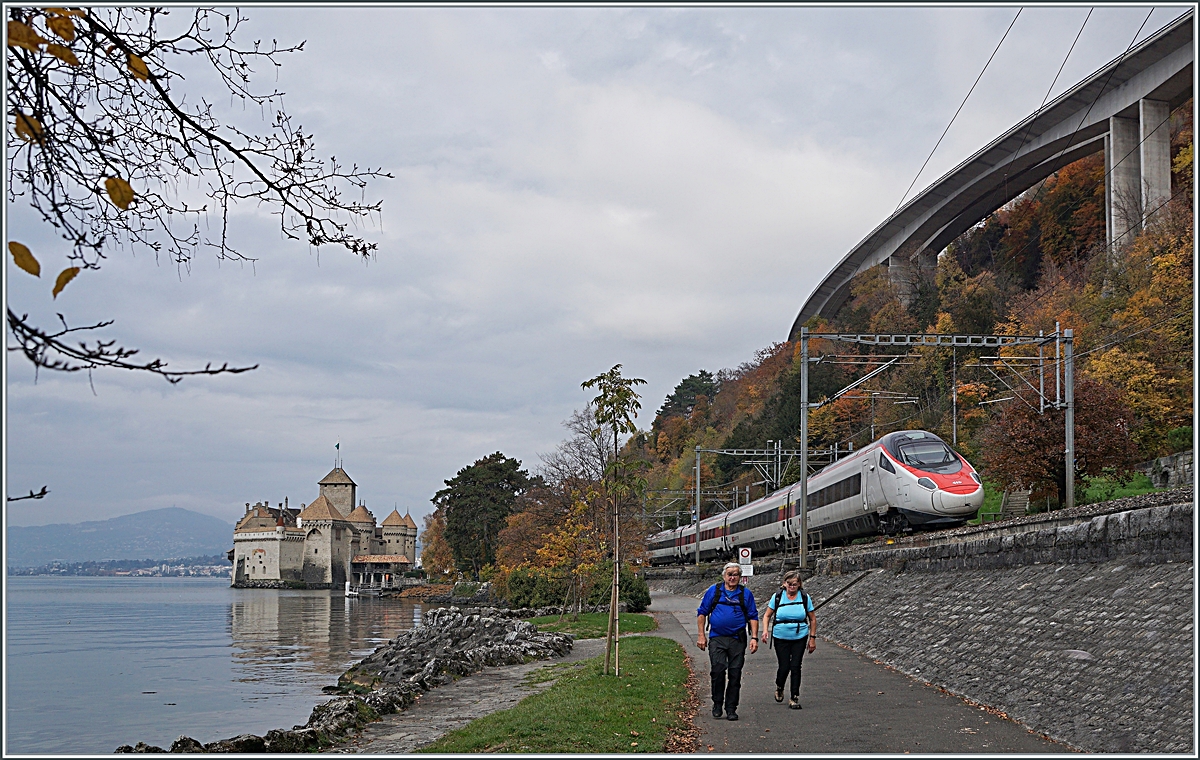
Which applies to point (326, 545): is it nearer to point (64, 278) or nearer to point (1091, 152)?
point (1091, 152)

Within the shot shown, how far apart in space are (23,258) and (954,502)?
25745 mm

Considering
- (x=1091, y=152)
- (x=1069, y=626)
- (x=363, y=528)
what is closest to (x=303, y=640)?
(x=1069, y=626)

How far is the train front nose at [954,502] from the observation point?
25969mm

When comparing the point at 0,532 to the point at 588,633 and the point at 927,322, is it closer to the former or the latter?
the point at 588,633

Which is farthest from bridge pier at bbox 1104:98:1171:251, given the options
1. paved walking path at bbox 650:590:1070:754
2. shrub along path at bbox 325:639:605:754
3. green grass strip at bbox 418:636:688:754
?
green grass strip at bbox 418:636:688:754

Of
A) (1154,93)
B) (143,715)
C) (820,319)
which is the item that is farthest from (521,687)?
(820,319)

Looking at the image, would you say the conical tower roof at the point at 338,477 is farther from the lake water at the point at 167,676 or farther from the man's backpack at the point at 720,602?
the man's backpack at the point at 720,602

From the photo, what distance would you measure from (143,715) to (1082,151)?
49074 mm

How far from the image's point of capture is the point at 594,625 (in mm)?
30422

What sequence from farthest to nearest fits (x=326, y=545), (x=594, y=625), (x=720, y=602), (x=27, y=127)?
(x=326, y=545) < (x=594, y=625) < (x=720, y=602) < (x=27, y=127)

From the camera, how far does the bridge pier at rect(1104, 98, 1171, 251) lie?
4209 centimetres

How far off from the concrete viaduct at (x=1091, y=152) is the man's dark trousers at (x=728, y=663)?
3194cm

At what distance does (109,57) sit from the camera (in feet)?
15.8

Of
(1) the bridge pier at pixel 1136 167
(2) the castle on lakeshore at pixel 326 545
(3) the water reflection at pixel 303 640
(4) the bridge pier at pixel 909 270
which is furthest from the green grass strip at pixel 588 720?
(2) the castle on lakeshore at pixel 326 545
